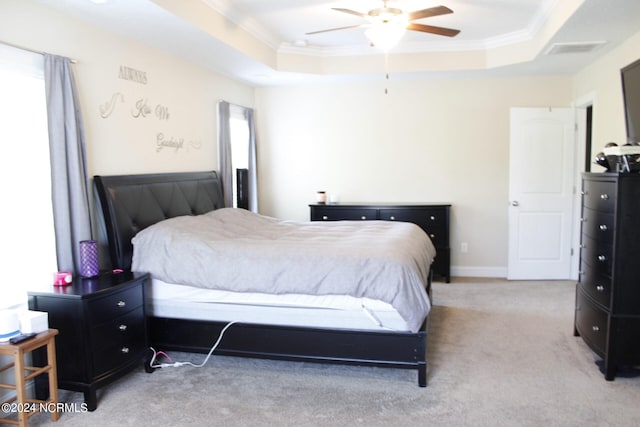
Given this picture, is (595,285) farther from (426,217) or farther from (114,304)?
(114,304)

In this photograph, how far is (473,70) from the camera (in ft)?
17.3

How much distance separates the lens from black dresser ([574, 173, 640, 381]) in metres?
2.90

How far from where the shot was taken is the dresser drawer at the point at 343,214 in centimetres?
556

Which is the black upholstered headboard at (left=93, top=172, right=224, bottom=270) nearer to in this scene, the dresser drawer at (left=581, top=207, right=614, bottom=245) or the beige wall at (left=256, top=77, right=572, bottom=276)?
the beige wall at (left=256, top=77, right=572, bottom=276)

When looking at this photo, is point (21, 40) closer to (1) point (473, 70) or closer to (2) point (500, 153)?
(1) point (473, 70)

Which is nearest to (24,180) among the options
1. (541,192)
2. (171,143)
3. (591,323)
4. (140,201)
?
(140,201)

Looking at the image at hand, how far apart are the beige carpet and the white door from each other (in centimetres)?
199

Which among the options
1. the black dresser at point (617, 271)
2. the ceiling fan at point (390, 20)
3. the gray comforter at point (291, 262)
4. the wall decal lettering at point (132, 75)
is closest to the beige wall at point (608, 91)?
the black dresser at point (617, 271)

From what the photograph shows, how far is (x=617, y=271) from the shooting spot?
294 centimetres

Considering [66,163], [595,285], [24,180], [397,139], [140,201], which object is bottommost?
[595,285]

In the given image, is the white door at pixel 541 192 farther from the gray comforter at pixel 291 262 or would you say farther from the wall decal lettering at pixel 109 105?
the wall decal lettering at pixel 109 105

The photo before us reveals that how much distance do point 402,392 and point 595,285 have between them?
5.08 feet

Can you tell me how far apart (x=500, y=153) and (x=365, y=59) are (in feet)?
6.50

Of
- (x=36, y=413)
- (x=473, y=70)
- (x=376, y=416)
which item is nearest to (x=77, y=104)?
(x=36, y=413)
